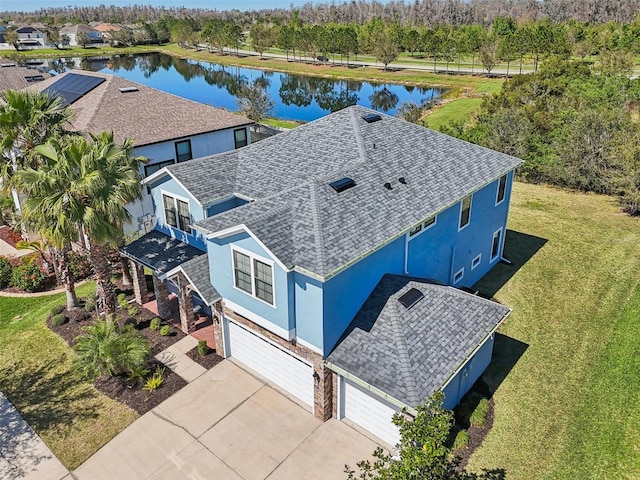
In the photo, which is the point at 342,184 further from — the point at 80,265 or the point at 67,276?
the point at 80,265

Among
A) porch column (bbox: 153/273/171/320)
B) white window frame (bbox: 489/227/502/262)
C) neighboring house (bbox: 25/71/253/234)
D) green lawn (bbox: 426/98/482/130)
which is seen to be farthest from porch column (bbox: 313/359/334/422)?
green lawn (bbox: 426/98/482/130)

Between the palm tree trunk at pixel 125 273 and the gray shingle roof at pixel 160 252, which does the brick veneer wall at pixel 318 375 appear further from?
the palm tree trunk at pixel 125 273

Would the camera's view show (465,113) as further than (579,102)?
Yes

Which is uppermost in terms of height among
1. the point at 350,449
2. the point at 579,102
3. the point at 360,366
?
the point at 579,102

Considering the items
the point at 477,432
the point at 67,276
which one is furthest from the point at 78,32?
the point at 477,432

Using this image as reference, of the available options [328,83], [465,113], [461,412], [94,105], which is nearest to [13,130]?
[94,105]

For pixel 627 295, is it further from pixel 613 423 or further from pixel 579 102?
pixel 579 102

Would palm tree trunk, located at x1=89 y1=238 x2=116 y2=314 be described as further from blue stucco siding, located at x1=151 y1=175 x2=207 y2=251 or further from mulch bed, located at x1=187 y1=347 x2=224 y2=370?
blue stucco siding, located at x1=151 y1=175 x2=207 y2=251
